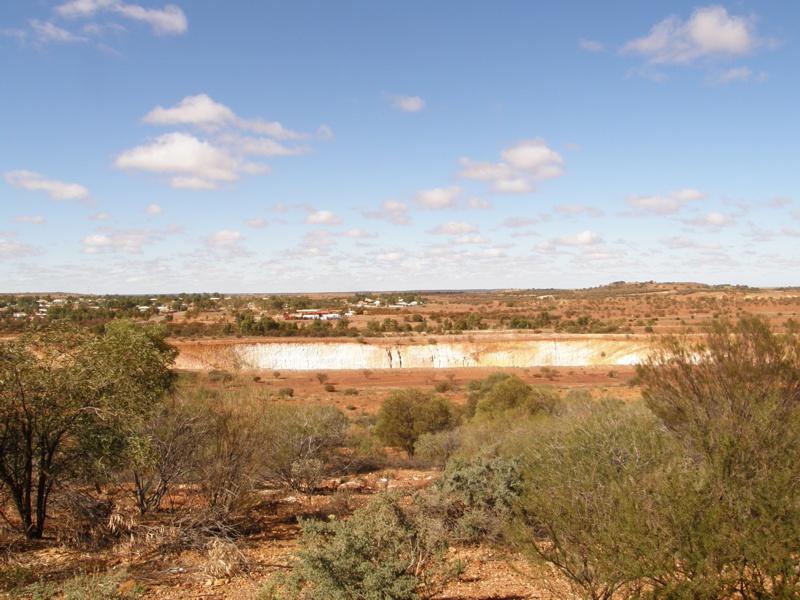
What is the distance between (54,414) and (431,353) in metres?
51.9

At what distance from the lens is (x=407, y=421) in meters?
23.0

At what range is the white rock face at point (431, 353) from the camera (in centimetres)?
5738

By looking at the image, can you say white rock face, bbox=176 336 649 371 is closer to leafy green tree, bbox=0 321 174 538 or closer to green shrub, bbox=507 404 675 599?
leafy green tree, bbox=0 321 174 538

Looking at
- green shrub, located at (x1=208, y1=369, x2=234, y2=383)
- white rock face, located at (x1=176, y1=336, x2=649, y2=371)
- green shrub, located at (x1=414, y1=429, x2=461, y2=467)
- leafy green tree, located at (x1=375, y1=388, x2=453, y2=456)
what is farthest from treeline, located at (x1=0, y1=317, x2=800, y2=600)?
white rock face, located at (x1=176, y1=336, x2=649, y2=371)

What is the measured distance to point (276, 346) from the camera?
195ft

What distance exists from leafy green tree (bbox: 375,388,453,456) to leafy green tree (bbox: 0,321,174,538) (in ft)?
46.9

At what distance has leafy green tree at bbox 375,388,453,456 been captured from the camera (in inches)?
890

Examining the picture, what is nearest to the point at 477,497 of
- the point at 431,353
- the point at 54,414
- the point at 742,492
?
the point at 742,492

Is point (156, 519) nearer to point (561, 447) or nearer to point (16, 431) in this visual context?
point (16, 431)

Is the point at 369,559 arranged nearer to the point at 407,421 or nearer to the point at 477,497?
the point at 477,497

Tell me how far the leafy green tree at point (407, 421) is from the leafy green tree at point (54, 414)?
1429 centimetres

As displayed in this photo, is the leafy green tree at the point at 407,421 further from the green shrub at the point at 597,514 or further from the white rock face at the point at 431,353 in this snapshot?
the white rock face at the point at 431,353

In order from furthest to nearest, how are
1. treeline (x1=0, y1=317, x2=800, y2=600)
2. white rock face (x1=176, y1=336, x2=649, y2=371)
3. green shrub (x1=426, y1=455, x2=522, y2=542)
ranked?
white rock face (x1=176, y1=336, x2=649, y2=371), green shrub (x1=426, y1=455, x2=522, y2=542), treeline (x1=0, y1=317, x2=800, y2=600)

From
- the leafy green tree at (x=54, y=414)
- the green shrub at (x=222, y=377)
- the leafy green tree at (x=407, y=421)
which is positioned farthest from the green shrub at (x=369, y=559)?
the leafy green tree at (x=407, y=421)
